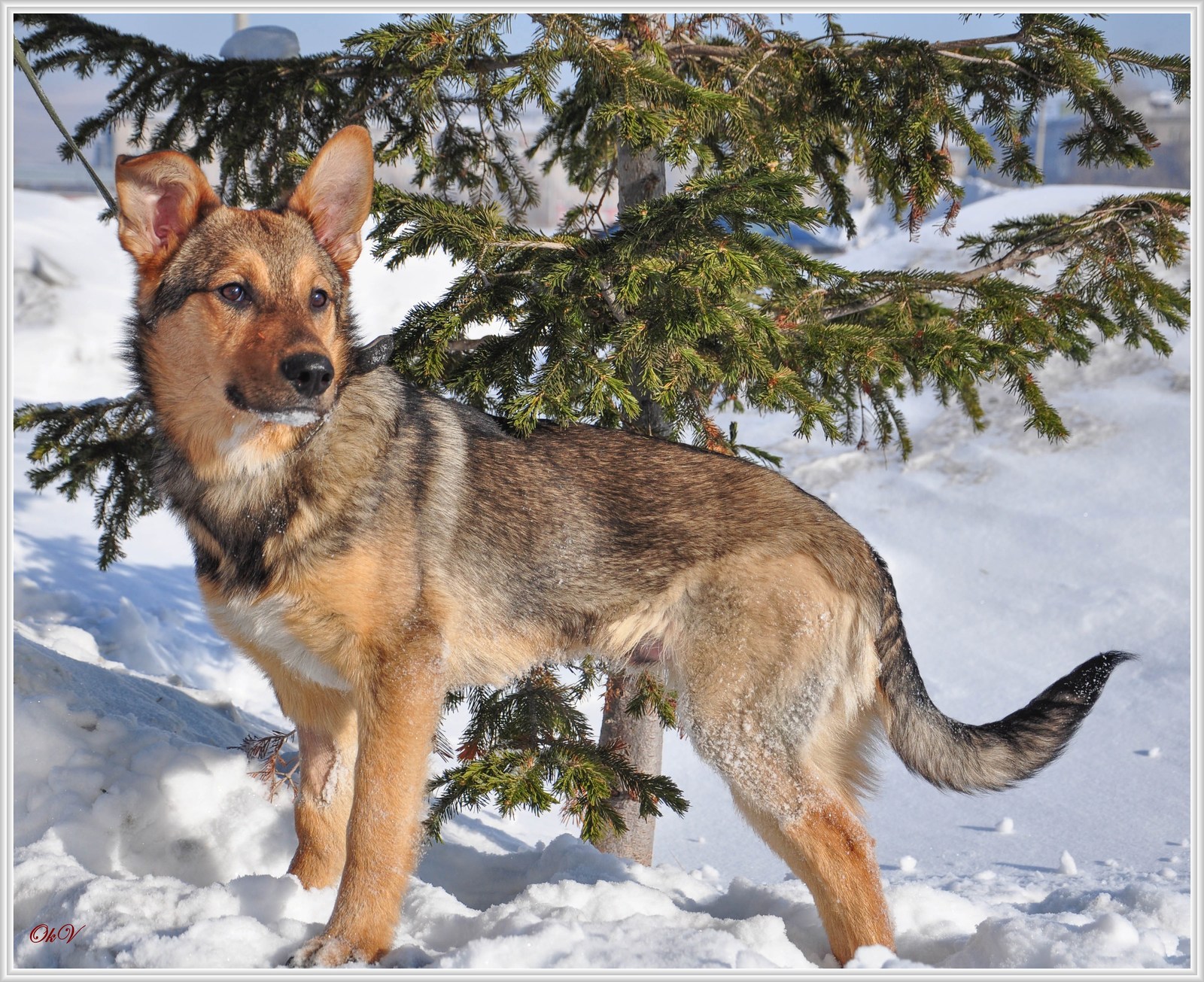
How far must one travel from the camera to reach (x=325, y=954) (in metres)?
2.90

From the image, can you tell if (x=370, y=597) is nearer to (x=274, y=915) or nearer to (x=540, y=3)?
(x=274, y=915)

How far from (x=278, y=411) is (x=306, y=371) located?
156 millimetres

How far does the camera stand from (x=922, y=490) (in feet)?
34.8

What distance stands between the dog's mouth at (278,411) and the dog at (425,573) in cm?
1

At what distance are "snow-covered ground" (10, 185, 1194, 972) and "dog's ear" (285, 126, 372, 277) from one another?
99 centimetres

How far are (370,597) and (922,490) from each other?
8636 mm

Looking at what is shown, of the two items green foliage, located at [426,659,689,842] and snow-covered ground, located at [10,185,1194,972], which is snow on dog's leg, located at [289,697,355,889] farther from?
green foliage, located at [426,659,689,842]

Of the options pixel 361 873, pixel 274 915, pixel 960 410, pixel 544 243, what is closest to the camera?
pixel 361 873

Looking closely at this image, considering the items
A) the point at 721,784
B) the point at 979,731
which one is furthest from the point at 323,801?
the point at 721,784

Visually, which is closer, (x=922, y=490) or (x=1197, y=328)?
(x=1197, y=328)

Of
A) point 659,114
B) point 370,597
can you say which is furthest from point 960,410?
point 370,597

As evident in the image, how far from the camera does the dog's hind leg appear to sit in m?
3.23
